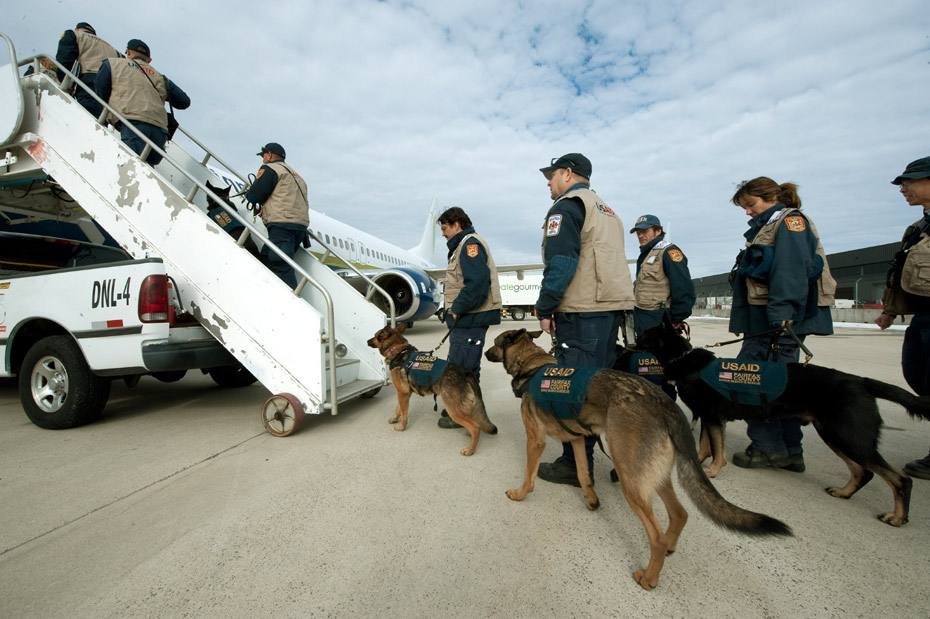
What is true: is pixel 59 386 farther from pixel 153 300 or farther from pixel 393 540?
pixel 393 540

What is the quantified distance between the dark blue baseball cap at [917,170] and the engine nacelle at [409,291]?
23.6ft

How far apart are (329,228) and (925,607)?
11.9 metres

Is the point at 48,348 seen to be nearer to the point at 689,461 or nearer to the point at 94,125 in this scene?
the point at 94,125

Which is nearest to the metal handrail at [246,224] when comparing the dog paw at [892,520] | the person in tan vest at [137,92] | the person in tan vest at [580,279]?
the person in tan vest at [137,92]

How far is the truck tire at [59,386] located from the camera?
134 inches

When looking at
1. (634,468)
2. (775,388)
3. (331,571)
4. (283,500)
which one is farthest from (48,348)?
(775,388)

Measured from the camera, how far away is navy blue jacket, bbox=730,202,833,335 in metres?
2.57

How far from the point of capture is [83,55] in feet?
14.3

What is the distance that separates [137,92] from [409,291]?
5.53 meters

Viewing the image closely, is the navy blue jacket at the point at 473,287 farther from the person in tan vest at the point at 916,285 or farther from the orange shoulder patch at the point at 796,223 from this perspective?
the person in tan vest at the point at 916,285

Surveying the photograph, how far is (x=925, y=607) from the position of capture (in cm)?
148

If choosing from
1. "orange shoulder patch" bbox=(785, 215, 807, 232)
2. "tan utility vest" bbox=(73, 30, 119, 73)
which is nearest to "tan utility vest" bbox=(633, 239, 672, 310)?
"orange shoulder patch" bbox=(785, 215, 807, 232)

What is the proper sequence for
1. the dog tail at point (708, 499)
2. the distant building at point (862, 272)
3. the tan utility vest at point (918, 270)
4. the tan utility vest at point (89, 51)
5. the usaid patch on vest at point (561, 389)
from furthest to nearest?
the distant building at point (862, 272) < the tan utility vest at point (89, 51) < the tan utility vest at point (918, 270) < the usaid patch on vest at point (561, 389) < the dog tail at point (708, 499)

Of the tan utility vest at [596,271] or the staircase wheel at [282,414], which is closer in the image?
the tan utility vest at [596,271]
